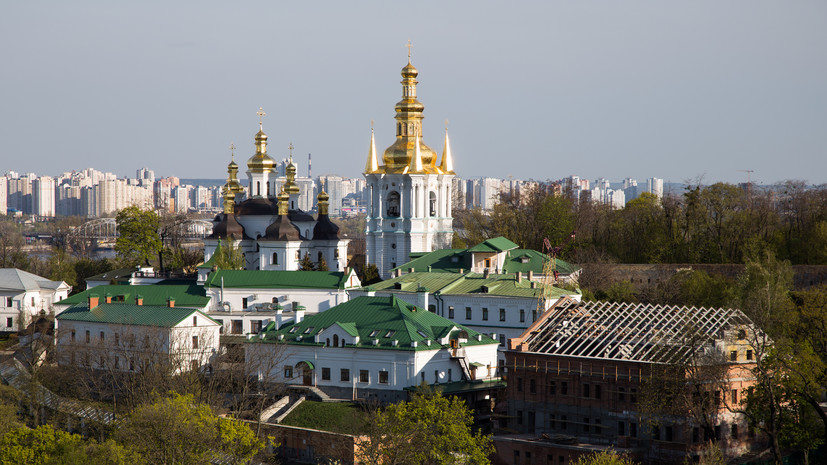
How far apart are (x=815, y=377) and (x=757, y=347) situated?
2.29 m

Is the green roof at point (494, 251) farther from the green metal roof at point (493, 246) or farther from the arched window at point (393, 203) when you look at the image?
the arched window at point (393, 203)

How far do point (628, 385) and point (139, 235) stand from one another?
4674 cm

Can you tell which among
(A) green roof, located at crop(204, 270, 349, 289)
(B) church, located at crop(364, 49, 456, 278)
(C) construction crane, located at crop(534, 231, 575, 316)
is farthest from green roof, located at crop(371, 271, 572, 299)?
(B) church, located at crop(364, 49, 456, 278)

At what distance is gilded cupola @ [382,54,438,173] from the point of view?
8144cm

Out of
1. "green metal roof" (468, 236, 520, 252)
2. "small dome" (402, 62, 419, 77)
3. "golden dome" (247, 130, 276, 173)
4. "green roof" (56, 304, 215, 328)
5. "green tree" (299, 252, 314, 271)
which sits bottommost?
"green roof" (56, 304, 215, 328)

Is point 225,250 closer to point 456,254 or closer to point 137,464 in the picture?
point 456,254

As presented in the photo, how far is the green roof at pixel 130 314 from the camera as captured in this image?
5938 centimetres

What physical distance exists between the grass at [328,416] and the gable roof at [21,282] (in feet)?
104

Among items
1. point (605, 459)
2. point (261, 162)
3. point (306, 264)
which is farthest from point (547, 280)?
point (261, 162)

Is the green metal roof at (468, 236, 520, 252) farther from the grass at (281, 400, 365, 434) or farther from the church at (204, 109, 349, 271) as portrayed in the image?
the grass at (281, 400, 365, 434)

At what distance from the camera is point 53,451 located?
135 ft

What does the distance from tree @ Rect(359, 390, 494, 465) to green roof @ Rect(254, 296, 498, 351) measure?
357 inches

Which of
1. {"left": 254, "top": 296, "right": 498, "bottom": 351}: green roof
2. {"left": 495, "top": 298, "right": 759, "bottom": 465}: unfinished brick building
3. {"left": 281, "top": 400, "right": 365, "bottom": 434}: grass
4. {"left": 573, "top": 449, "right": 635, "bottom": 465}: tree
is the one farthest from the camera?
{"left": 254, "top": 296, "right": 498, "bottom": 351}: green roof

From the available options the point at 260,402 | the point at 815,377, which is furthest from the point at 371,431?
the point at 815,377
